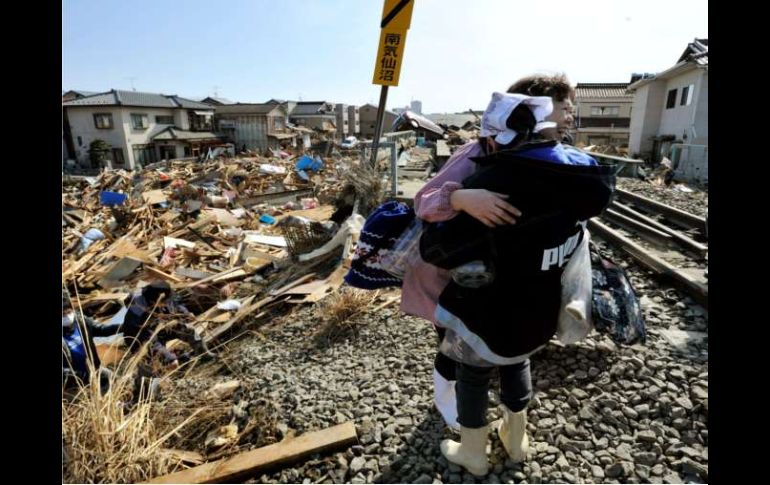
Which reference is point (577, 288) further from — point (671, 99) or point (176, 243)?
point (671, 99)

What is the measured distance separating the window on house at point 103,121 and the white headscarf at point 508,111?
143 feet

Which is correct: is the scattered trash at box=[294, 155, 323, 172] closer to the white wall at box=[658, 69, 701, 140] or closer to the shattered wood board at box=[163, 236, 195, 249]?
the shattered wood board at box=[163, 236, 195, 249]

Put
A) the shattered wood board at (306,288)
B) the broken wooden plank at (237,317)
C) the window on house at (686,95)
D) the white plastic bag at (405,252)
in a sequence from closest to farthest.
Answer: the white plastic bag at (405,252)
the broken wooden plank at (237,317)
the shattered wood board at (306,288)
the window on house at (686,95)

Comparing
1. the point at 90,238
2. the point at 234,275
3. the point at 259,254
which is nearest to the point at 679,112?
the point at 259,254

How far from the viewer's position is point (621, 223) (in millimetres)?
8406

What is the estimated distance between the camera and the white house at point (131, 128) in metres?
35.7

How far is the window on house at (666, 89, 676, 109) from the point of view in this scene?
2320 centimetres

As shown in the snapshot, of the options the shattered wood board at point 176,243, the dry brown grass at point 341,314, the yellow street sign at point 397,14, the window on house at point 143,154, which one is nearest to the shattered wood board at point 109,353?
the dry brown grass at point 341,314

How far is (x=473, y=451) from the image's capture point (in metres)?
2.07

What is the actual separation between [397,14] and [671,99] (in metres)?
25.1

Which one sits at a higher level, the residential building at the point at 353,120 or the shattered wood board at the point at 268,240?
the residential building at the point at 353,120

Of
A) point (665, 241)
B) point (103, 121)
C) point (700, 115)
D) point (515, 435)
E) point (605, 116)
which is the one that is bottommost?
point (515, 435)

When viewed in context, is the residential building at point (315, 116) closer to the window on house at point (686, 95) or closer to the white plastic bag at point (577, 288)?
the window on house at point (686, 95)
